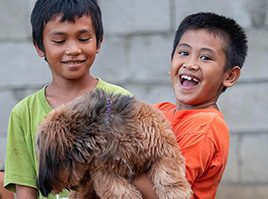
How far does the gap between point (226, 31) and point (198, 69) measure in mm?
250

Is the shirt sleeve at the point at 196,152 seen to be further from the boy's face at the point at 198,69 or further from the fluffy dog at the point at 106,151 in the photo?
the boy's face at the point at 198,69

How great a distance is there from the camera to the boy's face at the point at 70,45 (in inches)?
144

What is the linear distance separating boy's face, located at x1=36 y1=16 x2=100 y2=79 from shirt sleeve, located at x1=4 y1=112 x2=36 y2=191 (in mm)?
301

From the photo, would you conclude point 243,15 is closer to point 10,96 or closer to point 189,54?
point 10,96

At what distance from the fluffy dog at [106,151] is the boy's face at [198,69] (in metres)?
0.42

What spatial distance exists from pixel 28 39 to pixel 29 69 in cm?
21

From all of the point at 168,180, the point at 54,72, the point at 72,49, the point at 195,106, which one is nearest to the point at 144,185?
the point at 168,180

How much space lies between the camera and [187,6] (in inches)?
227

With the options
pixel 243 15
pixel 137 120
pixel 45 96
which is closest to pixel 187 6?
pixel 243 15

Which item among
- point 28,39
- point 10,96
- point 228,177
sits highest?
point 28,39

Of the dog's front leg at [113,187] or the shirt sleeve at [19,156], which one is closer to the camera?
the dog's front leg at [113,187]

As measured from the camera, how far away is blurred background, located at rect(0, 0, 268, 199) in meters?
5.77

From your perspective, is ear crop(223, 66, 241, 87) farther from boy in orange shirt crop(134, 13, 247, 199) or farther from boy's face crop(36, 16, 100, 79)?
boy's face crop(36, 16, 100, 79)

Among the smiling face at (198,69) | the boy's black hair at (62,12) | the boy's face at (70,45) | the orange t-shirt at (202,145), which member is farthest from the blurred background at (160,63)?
the orange t-shirt at (202,145)
